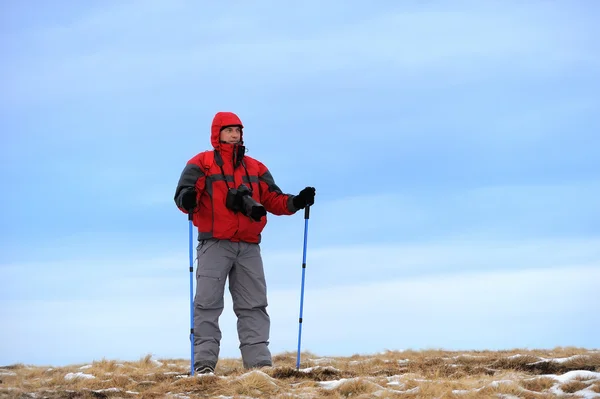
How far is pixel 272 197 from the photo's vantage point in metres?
10.2

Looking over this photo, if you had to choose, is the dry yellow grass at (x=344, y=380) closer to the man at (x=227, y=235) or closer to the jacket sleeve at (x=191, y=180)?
the man at (x=227, y=235)

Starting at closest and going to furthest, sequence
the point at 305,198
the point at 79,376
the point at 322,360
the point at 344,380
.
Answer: the point at 344,380
the point at 79,376
the point at 305,198
the point at 322,360

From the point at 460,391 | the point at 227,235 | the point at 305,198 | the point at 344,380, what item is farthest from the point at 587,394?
the point at 227,235

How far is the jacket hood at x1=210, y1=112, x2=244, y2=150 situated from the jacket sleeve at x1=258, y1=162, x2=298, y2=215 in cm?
82

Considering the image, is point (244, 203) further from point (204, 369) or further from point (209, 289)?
point (204, 369)

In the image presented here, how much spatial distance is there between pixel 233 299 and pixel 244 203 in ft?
4.78

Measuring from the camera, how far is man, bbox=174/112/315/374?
9.39m

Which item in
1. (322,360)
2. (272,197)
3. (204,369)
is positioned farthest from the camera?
(322,360)

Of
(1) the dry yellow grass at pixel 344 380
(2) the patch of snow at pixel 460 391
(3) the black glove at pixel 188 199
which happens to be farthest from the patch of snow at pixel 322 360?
(2) the patch of snow at pixel 460 391

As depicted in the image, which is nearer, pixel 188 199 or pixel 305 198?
pixel 188 199

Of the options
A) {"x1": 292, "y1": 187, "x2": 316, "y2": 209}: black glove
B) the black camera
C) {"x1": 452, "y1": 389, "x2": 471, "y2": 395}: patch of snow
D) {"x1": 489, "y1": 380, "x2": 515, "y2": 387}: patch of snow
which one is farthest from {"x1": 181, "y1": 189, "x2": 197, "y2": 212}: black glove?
{"x1": 489, "y1": 380, "x2": 515, "y2": 387}: patch of snow

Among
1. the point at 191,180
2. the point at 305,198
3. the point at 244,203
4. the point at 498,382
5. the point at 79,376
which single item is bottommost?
the point at 79,376

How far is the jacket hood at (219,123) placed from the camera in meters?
9.82

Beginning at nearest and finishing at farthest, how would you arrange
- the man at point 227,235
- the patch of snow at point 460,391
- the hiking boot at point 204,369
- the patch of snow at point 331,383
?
the patch of snow at point 460,391 → the patch of snow at point 331,383 → the hiking boot at point 204,369 → the man at point 227,235
